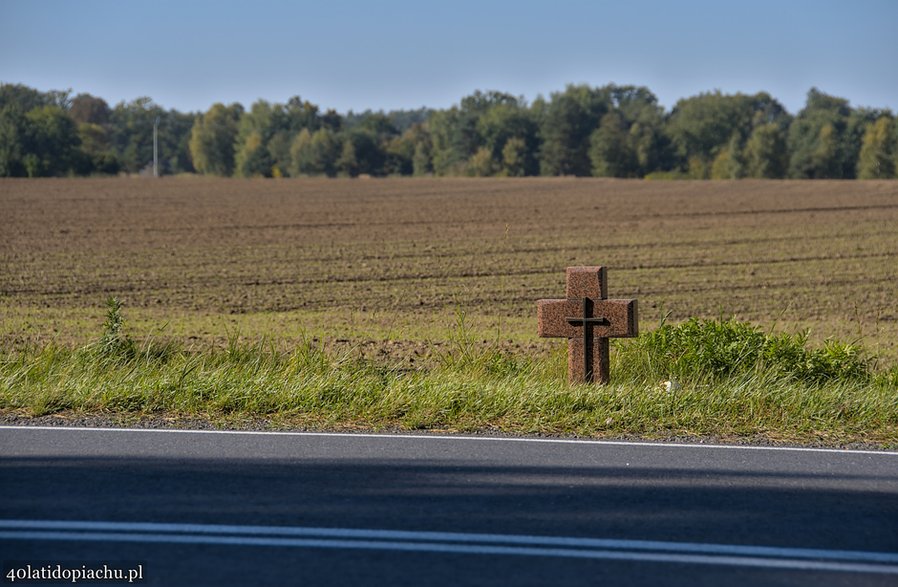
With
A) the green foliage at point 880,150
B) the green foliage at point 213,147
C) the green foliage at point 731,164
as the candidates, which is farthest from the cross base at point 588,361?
the green foliage at point 213,147

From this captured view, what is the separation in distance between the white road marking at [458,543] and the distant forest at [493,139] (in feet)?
206

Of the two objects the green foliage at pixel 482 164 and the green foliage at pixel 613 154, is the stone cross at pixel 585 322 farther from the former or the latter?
the green foliage at pixel 482 164

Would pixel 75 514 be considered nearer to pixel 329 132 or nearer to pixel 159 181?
pixel 159 181

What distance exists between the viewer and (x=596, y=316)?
933 centimetres

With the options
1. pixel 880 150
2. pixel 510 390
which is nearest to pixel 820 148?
pixel 880 150

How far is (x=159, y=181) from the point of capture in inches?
2869

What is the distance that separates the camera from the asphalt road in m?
4.76

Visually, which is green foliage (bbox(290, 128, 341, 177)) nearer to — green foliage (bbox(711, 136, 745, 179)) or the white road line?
green foliage (bbox(711, 136, 745, 179))

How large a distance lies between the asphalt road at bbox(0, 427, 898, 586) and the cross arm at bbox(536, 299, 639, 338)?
1.77 m

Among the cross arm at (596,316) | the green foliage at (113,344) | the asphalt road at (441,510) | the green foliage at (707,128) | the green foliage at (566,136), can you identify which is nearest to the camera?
the asphalt road at (441,510)

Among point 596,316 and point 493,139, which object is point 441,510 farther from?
point 493,139

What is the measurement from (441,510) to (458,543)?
23.6 inches

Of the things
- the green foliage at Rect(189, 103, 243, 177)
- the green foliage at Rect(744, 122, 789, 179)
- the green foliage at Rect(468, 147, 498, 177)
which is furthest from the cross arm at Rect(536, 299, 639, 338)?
the green foliage at Rect(189, 103, 243, 177)

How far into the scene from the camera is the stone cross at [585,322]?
9289 mm
